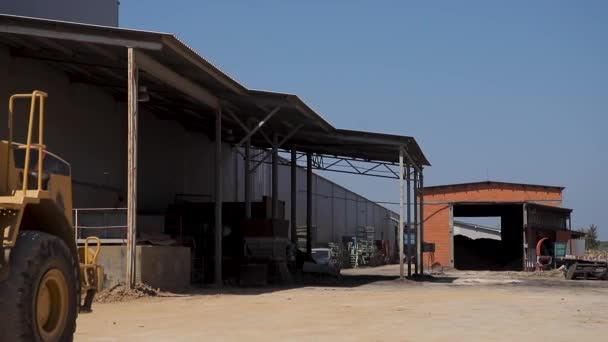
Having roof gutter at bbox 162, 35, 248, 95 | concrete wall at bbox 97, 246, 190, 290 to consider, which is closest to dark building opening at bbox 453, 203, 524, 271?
roof gutter at bbox 162, 35, 248, 95

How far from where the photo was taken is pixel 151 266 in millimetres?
20969

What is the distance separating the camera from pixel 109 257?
20.4m

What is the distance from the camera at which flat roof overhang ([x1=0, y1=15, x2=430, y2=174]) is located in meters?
19.9

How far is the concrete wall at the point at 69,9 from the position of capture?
26.3 metres

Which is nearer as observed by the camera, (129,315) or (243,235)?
(129,315)

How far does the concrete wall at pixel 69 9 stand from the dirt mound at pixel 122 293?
10505mm

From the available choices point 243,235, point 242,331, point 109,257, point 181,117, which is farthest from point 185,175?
point 242,331

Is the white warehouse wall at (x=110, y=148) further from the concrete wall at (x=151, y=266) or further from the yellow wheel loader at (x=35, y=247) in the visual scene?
the yellow wheel loader at (x=35, y=247)

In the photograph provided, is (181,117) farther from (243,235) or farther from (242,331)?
(242,331)

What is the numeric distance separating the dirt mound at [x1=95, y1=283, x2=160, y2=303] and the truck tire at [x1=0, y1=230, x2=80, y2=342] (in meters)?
10.6

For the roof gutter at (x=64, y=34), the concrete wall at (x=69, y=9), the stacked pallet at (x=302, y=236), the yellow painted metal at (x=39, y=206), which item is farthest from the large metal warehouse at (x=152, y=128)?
the yellow painted metal at (x=39, y=206)

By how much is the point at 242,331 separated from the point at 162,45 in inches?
351

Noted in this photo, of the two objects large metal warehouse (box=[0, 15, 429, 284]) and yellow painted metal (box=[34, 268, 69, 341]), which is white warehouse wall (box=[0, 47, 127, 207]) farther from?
yellow painted metal (box=[34, 268, 69, 341])

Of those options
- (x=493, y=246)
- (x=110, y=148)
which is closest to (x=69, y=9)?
(x=110, y=148)
